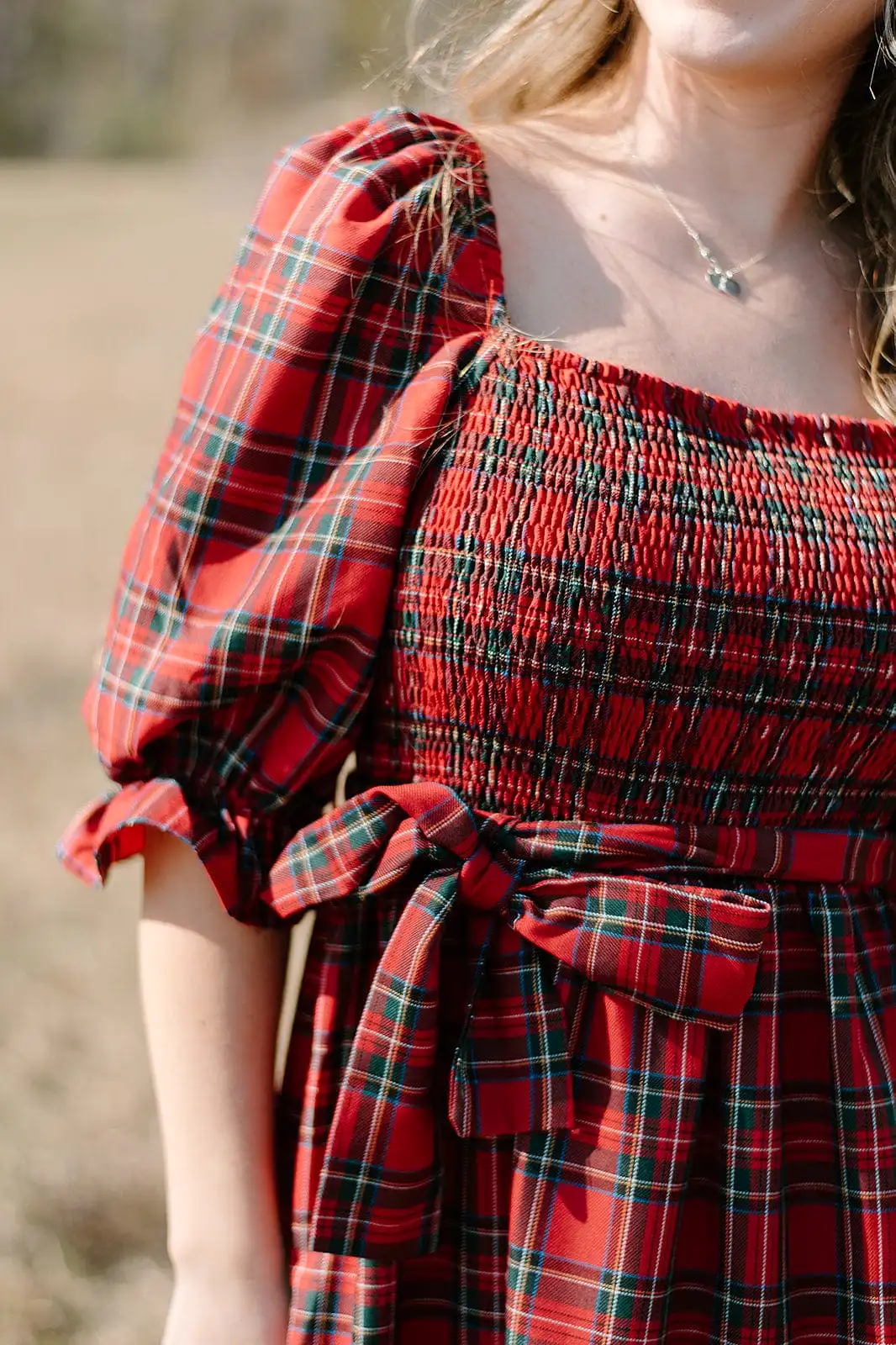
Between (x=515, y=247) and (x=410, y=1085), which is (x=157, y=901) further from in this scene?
(x=515, y=247)

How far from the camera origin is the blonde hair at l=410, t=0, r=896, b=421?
1.15 m

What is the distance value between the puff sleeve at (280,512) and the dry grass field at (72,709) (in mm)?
1543

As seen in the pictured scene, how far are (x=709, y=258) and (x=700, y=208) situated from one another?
49 millimetres

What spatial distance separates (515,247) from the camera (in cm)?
98

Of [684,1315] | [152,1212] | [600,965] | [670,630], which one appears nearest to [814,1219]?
[684,1315]

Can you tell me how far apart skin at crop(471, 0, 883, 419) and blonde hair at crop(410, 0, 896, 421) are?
0.03 metres

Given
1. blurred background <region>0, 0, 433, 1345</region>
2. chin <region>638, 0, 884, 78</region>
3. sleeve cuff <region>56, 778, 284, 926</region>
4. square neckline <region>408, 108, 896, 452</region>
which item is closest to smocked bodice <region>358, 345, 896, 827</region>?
square neckline <region>408, 108, 896, 452</region>

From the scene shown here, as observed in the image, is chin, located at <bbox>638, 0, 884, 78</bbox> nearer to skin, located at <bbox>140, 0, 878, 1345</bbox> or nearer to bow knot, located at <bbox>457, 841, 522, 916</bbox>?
skin, located at <bbox>140, 0, 878, 1345</bbox>

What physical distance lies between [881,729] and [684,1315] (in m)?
0.44

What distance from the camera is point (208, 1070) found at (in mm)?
901

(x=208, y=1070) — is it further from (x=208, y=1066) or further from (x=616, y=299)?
(x=616, y=299)

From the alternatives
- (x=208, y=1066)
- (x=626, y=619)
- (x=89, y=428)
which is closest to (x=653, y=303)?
(x=626, y=619)

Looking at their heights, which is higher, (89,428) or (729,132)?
(729,132)

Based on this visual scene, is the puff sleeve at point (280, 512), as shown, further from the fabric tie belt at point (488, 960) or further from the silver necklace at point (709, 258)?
the silver necklace at point (709, 258)
